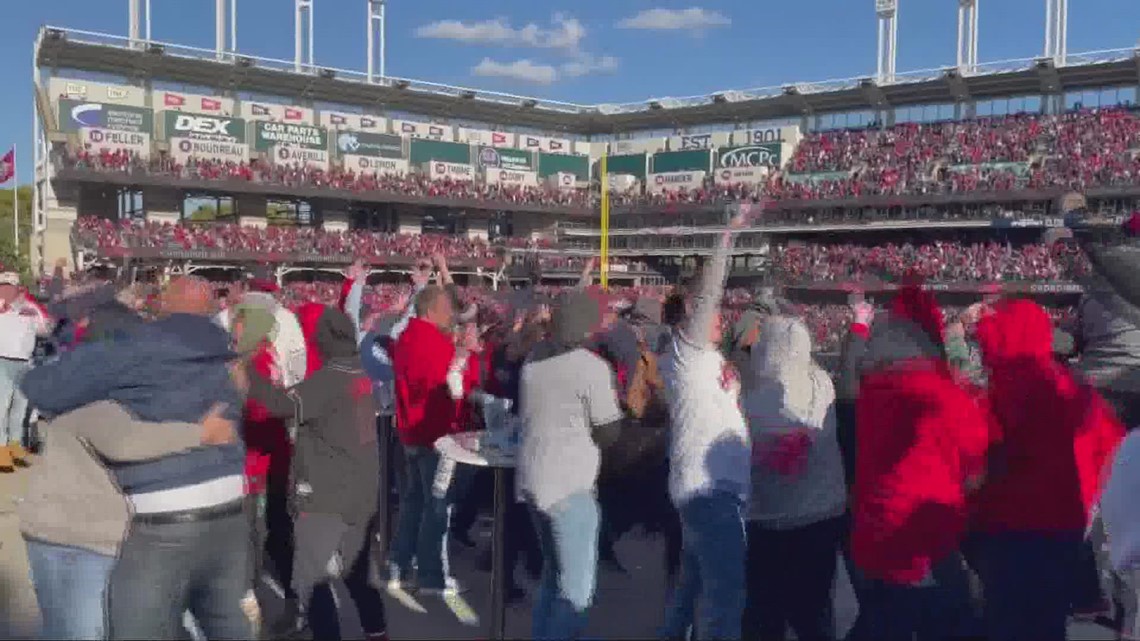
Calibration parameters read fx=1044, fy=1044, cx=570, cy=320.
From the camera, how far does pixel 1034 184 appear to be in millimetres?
38781

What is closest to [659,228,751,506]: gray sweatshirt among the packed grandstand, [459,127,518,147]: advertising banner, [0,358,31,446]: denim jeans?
[0,358,31,446]: denim jeans

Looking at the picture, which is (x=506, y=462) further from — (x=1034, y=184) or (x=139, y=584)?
(x=1034, y=184)

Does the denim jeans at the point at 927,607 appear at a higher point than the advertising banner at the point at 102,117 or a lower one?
lower

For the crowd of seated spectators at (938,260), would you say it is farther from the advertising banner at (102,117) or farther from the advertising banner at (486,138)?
the advertising banner at (102,117)

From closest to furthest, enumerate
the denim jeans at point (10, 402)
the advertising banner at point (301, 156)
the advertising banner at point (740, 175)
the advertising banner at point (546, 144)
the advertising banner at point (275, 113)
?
the denim jeans at point (10, 402), the advertising banner at point (275, 113), the advertising banner at point (301, 156), the advertising banner at point (740, 175), the advertising banner at point (546, 144)

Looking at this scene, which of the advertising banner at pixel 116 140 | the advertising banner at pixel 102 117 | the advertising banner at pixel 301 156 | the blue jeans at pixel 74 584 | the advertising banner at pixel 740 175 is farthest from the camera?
the advertising banner at pixel 740 175

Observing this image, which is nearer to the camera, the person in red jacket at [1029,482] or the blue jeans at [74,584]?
the blue jeans at [74,584]

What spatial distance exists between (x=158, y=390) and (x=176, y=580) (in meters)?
0.66

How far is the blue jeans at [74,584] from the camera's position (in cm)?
365

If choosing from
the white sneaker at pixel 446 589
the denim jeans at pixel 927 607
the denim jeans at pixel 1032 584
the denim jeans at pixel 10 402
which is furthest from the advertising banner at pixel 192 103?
the denim jeans at pixel 1032 584

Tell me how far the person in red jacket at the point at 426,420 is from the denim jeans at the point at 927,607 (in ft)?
8.63

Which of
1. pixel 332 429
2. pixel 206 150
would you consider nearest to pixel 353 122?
pixel 206 150

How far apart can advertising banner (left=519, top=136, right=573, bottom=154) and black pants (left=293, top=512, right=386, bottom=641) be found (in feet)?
160

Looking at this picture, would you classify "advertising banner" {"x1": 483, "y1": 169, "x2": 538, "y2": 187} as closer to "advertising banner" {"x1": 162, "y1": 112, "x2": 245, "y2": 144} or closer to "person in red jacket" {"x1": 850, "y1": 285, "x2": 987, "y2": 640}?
"advertising banner" {"x1": 162, "y1": 112, "x2": 245, "y2": 144}
